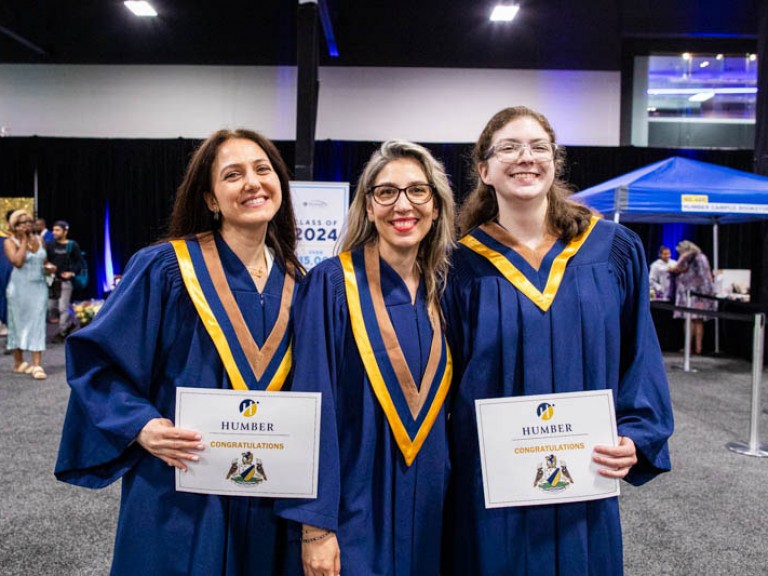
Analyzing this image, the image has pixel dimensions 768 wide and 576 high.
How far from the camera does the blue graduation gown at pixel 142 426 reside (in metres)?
1.50

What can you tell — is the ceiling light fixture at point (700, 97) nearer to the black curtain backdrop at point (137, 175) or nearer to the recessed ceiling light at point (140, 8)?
the black curtain backdrop at point (137, 175)

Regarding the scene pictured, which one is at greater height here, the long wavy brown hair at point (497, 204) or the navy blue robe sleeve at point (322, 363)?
the long wavy brown hair at point (497, 204)

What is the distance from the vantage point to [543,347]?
1552 mm

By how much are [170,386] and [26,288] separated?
6.00 metres

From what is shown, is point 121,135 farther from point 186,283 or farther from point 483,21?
point 186,283

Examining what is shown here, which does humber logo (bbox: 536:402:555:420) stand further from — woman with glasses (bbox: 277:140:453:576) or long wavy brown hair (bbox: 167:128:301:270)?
long wavy brown hair (bbox: 167:128:301:270)

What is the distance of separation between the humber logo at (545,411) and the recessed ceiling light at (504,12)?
9.14 m

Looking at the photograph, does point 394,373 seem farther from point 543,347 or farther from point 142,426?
point 142,426

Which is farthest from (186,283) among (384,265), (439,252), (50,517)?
(50,517)

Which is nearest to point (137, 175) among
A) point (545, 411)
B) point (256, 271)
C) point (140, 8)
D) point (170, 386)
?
point (140, 8)

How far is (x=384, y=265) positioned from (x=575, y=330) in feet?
1.65

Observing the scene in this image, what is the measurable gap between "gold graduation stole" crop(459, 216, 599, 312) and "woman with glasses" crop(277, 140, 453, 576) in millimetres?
162

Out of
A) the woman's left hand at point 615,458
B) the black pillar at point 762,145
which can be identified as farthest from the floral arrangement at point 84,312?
the black pillar at point 762,145

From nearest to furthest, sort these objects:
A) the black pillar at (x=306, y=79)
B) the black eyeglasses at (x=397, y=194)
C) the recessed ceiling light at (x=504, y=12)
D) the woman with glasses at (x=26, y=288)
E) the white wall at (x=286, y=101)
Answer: the black eyeglasses at (x=397, y=194), the woman with glasses at (x=26, y=288), the black pillar at (x=306, y=79), the recessed ceiling light at (x=504, y=12), the white wall at (x=286, y=101)
